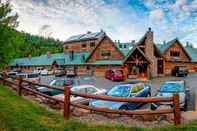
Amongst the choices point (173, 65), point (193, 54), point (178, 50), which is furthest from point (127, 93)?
point (193, 54)

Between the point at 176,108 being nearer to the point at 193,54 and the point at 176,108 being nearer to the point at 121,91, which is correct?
the point at 121,91

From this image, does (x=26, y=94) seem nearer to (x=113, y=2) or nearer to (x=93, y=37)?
(x=113, y=2)

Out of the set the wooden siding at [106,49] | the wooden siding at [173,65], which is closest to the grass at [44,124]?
the wooden siding at [106,49]

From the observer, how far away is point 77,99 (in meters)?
16.2

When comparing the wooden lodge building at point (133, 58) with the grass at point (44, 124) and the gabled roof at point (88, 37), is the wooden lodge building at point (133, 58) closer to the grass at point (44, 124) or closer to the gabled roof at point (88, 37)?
the gabled roof at point (88, 37)

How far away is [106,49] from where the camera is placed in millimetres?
50844

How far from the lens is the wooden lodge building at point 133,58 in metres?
43.2

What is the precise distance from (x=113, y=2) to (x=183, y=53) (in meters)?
30.2

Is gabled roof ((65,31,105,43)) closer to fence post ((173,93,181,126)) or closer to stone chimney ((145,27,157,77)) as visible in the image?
stone chimney ((145,27,157,77))

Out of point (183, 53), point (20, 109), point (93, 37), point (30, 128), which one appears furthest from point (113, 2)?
point (93, 37)

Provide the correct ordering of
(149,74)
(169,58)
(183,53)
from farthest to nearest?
(183,53), (169,58), (149,74)

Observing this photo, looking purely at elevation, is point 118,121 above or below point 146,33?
below

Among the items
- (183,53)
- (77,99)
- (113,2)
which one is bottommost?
(77,99)

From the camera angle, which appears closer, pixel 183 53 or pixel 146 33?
pixel 146 33
